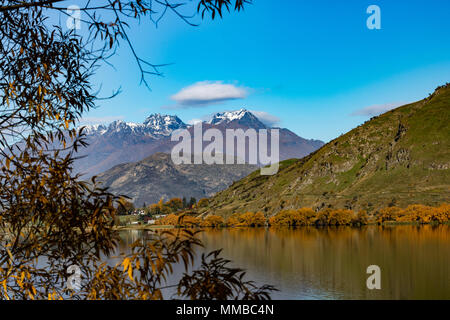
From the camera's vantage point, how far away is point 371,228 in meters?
114

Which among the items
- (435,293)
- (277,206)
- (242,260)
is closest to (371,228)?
(277,206)

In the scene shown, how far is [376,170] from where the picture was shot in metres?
150

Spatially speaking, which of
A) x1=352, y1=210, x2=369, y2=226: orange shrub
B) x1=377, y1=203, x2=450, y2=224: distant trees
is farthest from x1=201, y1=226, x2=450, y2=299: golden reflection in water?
x1=352, y1=210, x2=369, y2=226: orange shrub

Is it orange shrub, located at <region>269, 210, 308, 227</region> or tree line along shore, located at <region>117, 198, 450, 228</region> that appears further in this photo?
orange shrub, located at <region>269, 210, 308, 227</region>

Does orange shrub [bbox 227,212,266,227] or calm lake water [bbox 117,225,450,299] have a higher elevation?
orange shrub [bbox 227,212,266,227]

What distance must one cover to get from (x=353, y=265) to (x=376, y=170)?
95573 millimetres

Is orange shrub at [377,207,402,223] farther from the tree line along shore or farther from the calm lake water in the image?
the calm lake water

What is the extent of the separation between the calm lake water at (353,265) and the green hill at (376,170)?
30.8m

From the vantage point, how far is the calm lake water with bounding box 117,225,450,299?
4516cm

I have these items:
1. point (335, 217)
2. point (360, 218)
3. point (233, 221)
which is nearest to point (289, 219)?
point (335, 217)

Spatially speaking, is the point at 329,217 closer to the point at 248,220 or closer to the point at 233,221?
the point at 248,220

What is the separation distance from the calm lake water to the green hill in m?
30.8

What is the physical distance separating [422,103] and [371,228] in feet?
293
